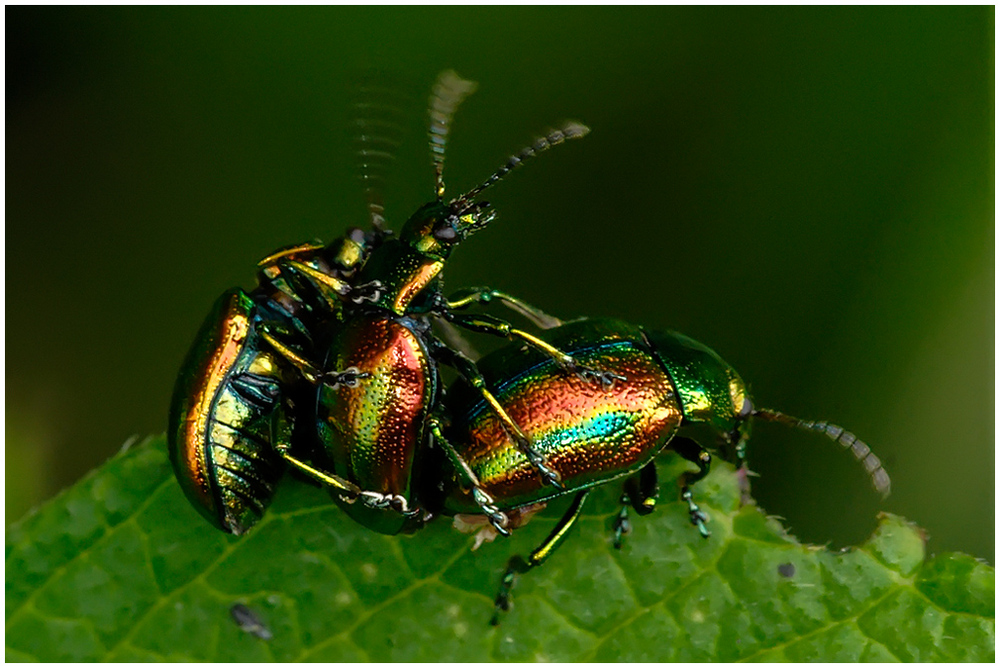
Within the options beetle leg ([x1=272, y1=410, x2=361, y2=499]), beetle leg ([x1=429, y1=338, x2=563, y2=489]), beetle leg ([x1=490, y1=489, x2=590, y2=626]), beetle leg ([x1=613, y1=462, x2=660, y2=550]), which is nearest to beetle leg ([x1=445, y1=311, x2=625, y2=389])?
beetle leg ([x1=429, y1=338, x2=563, y2=489])

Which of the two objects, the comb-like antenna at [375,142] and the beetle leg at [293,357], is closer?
the beetle leg at [293,357]

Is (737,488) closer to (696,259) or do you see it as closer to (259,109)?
(696,259)

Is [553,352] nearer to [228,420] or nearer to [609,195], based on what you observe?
[228,420]

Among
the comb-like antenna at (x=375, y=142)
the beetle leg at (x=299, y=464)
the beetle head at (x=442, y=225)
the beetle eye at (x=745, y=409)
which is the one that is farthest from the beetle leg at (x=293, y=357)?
the beetle eye at (x=745, y=409)

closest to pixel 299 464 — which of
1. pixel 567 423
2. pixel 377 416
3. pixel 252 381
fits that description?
pixel 377 416

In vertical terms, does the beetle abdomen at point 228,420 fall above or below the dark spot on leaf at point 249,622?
above

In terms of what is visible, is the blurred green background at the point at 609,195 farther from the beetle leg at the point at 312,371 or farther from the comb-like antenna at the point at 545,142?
the beetle leg at the point at 312,371
